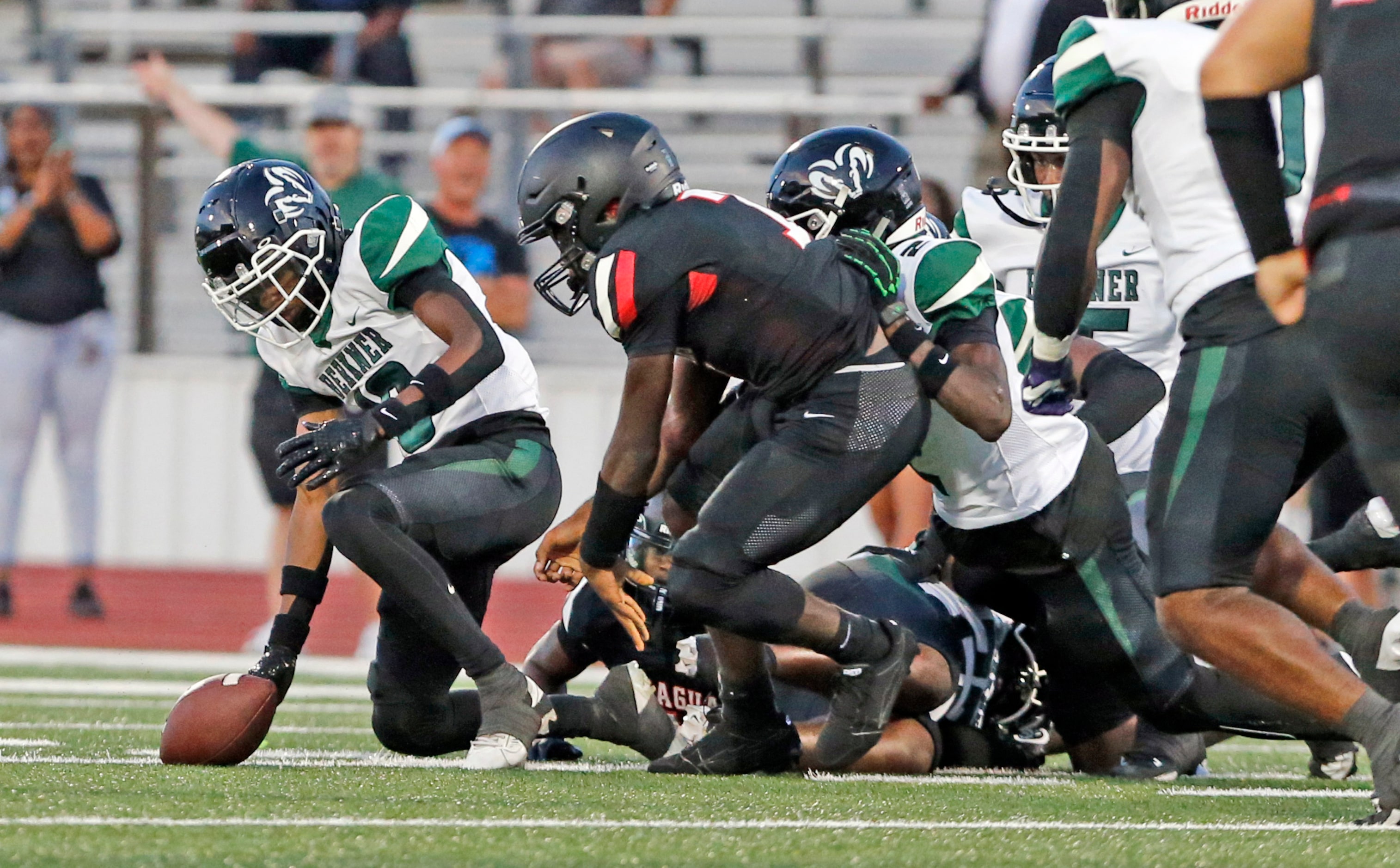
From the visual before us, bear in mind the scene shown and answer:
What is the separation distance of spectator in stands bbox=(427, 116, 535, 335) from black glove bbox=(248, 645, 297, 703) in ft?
13.0

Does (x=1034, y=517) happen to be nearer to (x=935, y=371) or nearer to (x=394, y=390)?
(x=935, y=371)

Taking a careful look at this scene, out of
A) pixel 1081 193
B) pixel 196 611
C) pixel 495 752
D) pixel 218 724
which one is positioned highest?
pixel 1081 193

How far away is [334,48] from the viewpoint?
10672 mm

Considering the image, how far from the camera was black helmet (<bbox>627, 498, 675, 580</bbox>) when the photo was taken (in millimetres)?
4348

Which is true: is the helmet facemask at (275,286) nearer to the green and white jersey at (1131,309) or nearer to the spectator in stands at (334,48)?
the green and white jersey at (1131,309)

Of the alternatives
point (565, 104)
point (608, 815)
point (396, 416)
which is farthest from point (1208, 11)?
point (565, 104)

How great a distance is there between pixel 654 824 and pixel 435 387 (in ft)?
4.14

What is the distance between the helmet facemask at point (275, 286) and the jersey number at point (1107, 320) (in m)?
1.98

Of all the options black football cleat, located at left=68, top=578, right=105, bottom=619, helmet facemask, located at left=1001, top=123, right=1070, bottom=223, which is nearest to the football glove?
helmet facemask, located at left=1001, top=123, right=1070, bottom=223

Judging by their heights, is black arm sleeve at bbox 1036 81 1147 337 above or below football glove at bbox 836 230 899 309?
above

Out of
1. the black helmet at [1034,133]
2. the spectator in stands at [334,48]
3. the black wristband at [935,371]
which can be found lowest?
the spectator in stands at [334,48]

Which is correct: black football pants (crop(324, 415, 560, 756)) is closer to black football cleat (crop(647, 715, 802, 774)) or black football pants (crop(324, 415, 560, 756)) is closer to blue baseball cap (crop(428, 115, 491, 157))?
black football cleat (crop(647, 715, 802, 774))

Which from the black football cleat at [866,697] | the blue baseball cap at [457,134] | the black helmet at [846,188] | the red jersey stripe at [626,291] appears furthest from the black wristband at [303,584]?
the blue baseball cap at [457,134]

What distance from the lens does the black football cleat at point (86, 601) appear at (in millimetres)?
8781
